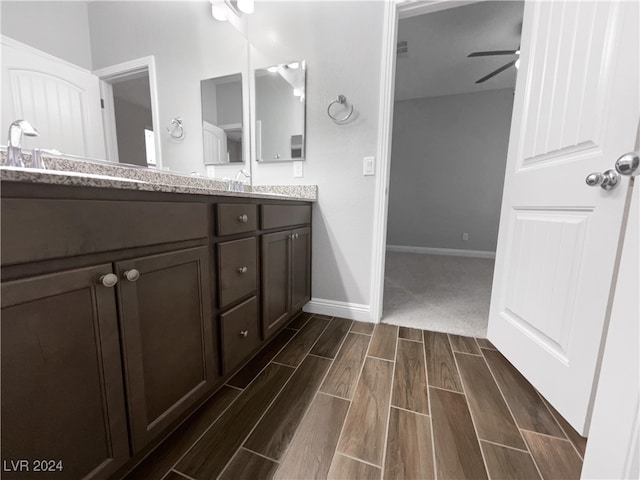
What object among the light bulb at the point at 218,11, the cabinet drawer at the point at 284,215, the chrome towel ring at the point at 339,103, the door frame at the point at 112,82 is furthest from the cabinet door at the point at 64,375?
the light bulb at the point at 218,11

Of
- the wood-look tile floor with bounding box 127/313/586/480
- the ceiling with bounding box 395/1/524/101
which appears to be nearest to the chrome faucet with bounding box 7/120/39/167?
the wood-look tile floor with bounding box 127/313/586/480

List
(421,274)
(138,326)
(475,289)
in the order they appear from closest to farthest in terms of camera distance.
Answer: (138,326)
(475,289)
(421,274)

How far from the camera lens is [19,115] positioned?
0.83 metres

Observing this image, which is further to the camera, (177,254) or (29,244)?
(177,254)

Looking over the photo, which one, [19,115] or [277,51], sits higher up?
[277,51]

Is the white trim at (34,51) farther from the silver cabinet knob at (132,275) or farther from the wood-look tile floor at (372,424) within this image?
the wood-look tile floor at (372,424)

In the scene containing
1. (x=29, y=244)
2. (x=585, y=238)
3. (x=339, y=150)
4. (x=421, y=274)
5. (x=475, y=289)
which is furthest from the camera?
(x=421, y=274)

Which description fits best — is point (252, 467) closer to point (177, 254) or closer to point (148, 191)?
point (177, 254)

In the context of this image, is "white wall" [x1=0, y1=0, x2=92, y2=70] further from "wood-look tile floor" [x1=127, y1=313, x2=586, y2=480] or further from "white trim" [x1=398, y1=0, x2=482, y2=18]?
"white trim" [x1=398, y1=0, x2=482, y2=18]

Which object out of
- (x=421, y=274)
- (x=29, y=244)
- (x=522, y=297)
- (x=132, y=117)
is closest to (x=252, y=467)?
(x=29, y=244)

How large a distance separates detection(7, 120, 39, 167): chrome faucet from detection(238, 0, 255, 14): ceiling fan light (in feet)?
4.75

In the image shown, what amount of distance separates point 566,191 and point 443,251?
11.1 feet

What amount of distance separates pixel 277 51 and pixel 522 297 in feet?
6.79

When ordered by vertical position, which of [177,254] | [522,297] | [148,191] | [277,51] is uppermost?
[277,51]
